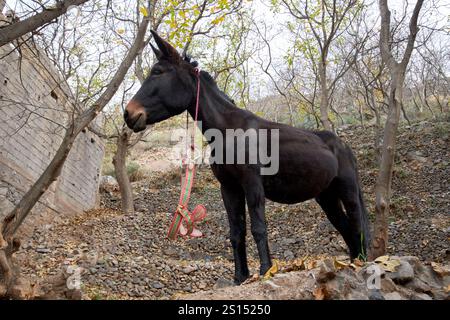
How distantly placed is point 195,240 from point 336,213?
564 centimetres

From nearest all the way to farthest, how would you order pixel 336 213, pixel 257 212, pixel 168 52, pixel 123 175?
pixel 257 212
pixel 168 52
pixel 336 213
pixel 123 175

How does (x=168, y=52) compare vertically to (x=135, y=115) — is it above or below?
above

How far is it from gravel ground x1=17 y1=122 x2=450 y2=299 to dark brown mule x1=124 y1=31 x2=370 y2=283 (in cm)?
94

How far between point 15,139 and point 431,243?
7.89 metres

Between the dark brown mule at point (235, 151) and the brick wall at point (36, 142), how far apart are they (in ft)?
9.08

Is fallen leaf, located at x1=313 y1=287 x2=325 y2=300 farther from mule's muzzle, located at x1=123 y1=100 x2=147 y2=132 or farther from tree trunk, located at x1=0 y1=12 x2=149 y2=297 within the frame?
tree trunk, located at x1=0 y1=12 x2=149 y2=297

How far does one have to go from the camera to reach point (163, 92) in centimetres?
396

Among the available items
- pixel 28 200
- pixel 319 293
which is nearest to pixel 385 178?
pixel 319 293

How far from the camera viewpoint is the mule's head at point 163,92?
3871 millimetres

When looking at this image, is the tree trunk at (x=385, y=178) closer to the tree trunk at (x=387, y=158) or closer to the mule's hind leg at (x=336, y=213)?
the tree trunk at (x=387, y=158)

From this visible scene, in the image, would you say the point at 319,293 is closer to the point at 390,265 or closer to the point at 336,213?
the point at 390,265

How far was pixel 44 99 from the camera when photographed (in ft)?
30.8

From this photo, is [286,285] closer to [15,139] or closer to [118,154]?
[15,139]
